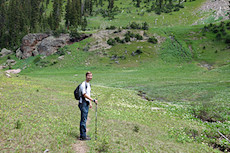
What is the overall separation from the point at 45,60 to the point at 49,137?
77.0 m

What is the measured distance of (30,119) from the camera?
38.7 feet

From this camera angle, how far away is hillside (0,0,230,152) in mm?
11109

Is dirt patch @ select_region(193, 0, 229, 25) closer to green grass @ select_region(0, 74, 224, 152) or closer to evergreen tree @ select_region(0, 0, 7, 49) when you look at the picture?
green grass @ select_region(0, 74, 224, 152)

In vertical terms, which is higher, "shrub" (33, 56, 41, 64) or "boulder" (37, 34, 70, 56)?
"boulder" (37, 34, 70, 56)

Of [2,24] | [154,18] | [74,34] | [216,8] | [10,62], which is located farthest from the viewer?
[2,24]

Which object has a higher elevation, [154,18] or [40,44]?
[154,18]

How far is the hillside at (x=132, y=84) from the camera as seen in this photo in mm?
11109

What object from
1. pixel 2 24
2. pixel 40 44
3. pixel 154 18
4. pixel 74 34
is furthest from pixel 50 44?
pixel 154 18

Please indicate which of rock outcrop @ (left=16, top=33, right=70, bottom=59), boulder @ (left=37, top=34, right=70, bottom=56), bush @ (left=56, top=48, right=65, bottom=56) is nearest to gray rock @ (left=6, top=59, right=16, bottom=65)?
rock outcrop @ (left=16, top=33, right=70, bottom=59)

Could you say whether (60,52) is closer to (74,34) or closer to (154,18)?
(74,34)

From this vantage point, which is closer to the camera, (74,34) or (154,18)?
(74,34)

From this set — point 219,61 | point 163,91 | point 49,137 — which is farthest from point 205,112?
point 219,61

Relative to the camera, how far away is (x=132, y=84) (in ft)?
144

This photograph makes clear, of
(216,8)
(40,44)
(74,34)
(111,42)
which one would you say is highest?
(216,8)
